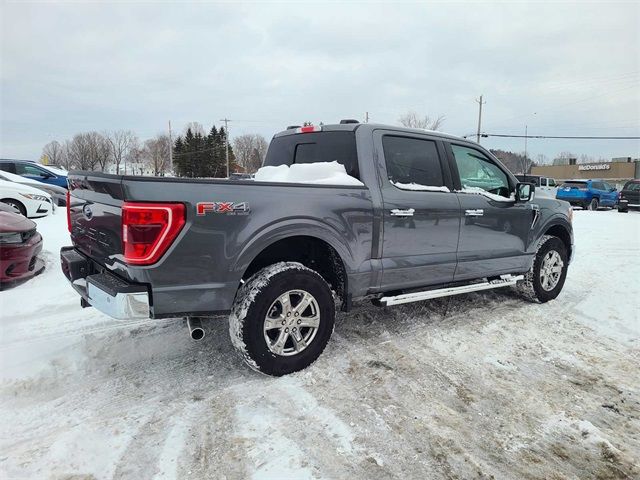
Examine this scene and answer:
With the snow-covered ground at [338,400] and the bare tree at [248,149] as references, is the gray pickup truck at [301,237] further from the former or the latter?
the bare tree at [248,149]

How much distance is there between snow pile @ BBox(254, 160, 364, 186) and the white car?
7906 millimetres

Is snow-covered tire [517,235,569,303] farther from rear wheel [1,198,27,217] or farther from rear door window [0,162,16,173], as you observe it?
rear door window [0,162,16,173]

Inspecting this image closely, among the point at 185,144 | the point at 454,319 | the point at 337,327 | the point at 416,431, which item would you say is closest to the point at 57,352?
the point at 337,327

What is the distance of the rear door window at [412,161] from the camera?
13.1 ft

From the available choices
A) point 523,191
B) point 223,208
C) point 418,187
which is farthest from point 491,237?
point 223,208

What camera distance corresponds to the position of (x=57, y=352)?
366 centimetres

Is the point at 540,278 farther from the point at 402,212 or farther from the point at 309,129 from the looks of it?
the point at 309,129

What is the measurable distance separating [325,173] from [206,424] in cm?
218

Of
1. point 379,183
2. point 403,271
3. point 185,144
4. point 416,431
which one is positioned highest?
point 185,144

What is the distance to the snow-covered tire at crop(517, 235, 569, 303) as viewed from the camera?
17.5 ft

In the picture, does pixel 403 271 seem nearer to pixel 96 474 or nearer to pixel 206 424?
pixel 206 424

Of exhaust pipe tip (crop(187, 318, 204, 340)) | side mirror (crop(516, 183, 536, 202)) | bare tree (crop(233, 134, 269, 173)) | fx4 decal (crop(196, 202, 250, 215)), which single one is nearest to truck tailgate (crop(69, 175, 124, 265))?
fx4 decal (crop(196, 202, 250, 215))

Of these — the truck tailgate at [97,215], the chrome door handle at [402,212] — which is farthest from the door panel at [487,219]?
the truck tailgate at [97,215]

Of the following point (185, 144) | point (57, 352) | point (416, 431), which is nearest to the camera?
point (416, 431)
